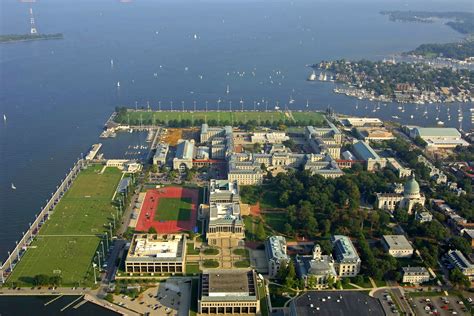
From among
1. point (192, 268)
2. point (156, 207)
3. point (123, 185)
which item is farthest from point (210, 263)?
point (123, 185)

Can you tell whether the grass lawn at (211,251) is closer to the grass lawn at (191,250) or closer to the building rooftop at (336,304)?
the grass lawn at (191,250)

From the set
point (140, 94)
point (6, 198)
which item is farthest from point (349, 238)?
point (140, 94)

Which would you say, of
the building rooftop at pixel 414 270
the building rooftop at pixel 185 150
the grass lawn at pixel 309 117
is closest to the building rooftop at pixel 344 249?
the building rooftop at pixel 414 270

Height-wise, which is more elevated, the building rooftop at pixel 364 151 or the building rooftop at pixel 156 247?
the building rooftop at pixel 364 151

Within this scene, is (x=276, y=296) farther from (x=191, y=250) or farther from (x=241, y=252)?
(x=191, y=250)

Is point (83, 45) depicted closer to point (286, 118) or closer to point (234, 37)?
point (234, 37)

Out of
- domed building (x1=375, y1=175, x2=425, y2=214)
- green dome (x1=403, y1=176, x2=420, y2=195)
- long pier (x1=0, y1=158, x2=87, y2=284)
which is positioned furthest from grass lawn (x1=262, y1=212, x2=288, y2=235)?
long pier (x1=0, y1=158, x2=87, y2=284)
